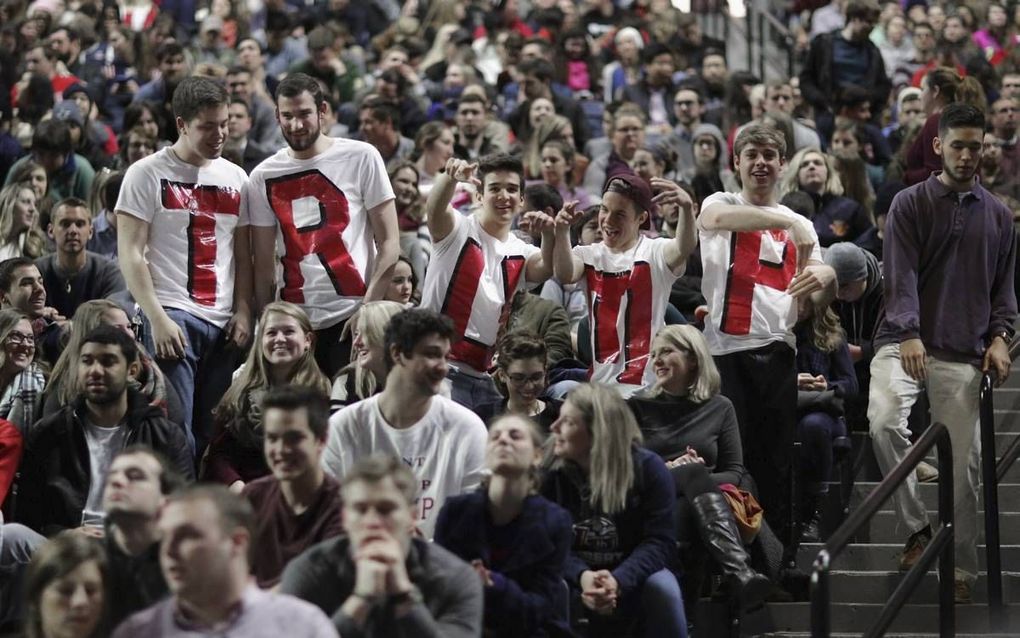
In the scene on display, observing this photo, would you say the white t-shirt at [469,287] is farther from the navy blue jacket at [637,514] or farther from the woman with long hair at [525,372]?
the navy blue jacket at [637,514]

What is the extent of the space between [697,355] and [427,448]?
158 cm

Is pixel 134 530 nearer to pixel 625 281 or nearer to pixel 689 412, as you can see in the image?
pixel 689 412

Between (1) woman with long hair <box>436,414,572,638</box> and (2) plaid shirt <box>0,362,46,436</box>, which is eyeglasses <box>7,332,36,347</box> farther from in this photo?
(1) woman with long hair <box>436,414,572,638</box>

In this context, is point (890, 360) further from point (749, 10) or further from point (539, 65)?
point (749, 10)

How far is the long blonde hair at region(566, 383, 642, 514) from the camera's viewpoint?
7.03 meters

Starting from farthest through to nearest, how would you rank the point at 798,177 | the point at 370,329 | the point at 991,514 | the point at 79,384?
1. the point at 798,177
2. the point at 991,514
3. the point at 370,329
4. the point at 79,384

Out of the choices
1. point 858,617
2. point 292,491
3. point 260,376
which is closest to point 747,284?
point 858,617

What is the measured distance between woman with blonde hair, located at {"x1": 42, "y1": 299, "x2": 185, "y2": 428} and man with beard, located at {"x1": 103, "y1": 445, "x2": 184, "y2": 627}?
4.39ft

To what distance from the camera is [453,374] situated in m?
8.39

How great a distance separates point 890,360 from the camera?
340 inches

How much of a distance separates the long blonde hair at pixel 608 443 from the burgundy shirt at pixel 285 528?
3.70 feet

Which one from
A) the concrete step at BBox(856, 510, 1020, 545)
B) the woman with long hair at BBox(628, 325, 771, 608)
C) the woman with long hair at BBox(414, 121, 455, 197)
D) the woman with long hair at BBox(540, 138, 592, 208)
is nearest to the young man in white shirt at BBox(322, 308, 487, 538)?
the woman with long hair at BBox(628, 325, 771, 608)

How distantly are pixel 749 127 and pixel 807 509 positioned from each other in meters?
1.85

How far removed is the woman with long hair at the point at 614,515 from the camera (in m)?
7.01
